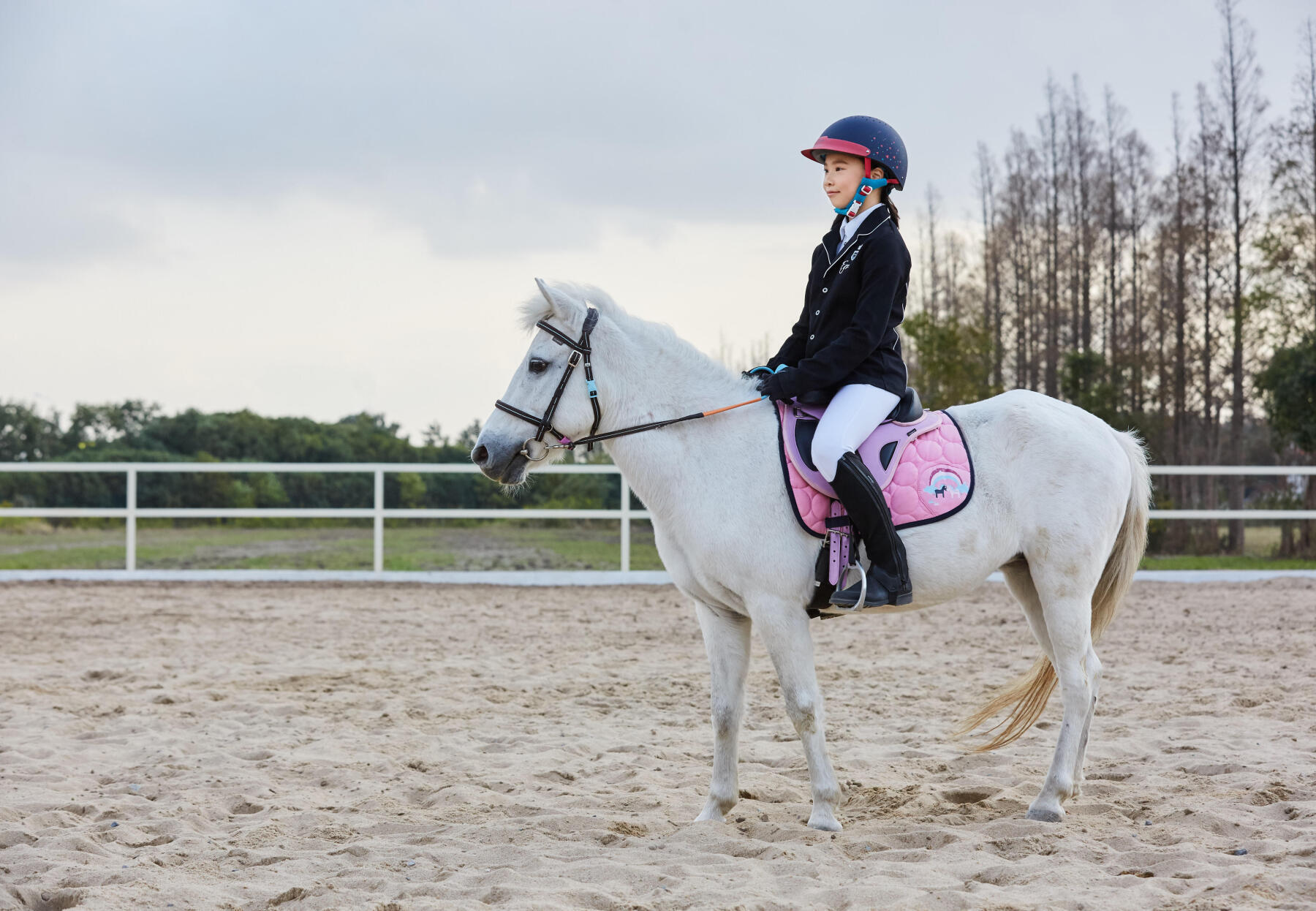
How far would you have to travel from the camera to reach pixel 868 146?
3570 millimetres

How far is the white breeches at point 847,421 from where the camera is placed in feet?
11.2

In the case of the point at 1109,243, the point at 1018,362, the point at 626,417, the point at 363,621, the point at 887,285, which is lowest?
the point at 363,621

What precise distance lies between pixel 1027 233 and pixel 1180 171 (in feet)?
20.4

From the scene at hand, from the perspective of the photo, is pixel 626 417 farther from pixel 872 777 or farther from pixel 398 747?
pixel 398 747

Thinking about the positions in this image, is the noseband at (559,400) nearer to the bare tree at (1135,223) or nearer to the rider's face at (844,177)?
the rider's face at (844,177)

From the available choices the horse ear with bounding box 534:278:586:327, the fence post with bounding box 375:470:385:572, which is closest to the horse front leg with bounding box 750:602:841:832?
the horse ear with bounding box 534:278:586:327

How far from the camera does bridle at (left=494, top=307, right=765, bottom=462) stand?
3.47 metres

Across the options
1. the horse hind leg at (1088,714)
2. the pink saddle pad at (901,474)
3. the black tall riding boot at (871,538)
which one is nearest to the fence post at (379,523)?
the pink saddle pad at (901,474)

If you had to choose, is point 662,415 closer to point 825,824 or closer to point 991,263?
point 825,824

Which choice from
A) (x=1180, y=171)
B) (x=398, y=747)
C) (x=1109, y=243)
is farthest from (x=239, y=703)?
(x=1109, y=243)

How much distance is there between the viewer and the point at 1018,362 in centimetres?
2898

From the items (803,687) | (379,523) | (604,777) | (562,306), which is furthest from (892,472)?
(379,523)

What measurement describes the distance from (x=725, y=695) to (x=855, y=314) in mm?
1442

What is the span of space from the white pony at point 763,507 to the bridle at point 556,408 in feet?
0.05
